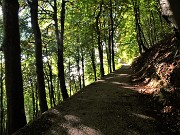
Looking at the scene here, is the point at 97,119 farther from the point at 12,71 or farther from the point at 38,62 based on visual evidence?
the point at 38,62

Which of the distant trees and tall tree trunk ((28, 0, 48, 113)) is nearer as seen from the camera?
the distant trees

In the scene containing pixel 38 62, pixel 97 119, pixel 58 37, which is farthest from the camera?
pixel 58 37

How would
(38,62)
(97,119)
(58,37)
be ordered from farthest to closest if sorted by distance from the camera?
(58,37) → (38,62) → (97,119)

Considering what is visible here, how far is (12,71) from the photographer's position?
7594 mm

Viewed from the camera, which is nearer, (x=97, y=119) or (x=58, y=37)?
(x=97, y=119)

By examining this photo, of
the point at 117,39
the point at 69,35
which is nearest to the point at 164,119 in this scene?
the point at 69,35

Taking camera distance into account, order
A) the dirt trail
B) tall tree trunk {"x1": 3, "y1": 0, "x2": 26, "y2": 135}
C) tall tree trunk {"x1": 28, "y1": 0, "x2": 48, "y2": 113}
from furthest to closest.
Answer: tall tree trunk {"x1": 28, "y1": 0, "x2": 48, "y2": 113} < tall tree trunk {"x1": 3, "y1": 0, "x2": 26, "y2": 135} < the dirt trail

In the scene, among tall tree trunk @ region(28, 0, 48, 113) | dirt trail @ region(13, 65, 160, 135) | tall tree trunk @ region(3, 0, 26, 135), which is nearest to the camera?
dirt trail @ region(13, 65, 160, 135)

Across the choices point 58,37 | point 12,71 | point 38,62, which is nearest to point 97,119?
point 12,71

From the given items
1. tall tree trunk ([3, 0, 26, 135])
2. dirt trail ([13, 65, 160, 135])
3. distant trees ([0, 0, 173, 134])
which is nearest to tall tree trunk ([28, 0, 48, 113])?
distant trees ([0, 0, 173, 134])

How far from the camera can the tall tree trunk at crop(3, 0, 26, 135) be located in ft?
24.7

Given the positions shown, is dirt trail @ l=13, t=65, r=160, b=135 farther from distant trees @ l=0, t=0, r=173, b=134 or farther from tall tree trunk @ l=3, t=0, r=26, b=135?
distant trees @ l=0, t=0, r=173, b=134

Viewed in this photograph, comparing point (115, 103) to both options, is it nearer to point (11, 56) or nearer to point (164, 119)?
point (164, 119)

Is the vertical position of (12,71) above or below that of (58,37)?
below
